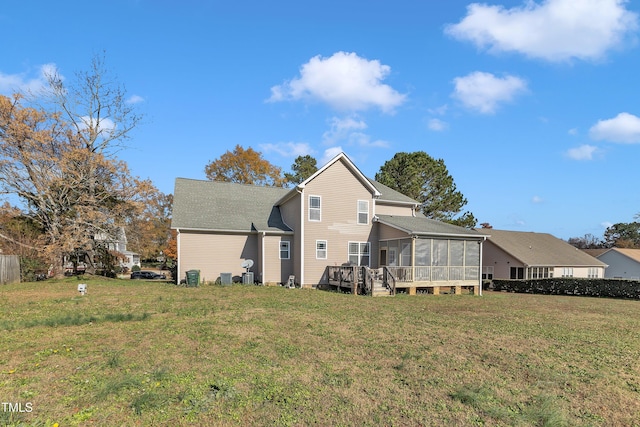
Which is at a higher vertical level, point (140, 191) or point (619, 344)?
point (140, 191)

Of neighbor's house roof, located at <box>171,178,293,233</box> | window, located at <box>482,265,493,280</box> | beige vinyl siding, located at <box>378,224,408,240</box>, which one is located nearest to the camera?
beige vinyl siding, located at <box>378,224,408,240</box>

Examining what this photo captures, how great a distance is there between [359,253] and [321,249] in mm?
2418

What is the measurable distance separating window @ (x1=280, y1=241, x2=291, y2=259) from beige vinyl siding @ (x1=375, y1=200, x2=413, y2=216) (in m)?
6.42

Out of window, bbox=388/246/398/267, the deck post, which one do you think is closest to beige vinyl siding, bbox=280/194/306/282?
the deck post

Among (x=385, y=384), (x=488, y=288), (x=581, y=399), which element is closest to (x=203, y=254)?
(x=385, y=384)

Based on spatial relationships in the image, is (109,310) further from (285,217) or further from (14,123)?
(14,123)

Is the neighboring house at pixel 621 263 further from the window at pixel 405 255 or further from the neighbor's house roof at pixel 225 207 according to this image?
the neighbor's house roof at pixel 225 207

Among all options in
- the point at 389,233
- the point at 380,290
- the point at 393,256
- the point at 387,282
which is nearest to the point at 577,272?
the point at 393,256

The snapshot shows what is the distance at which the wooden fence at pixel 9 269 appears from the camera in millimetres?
18531

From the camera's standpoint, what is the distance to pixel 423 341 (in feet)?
25.4

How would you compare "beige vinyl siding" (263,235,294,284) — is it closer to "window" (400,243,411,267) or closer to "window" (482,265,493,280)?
"window" (400,243,411,267)

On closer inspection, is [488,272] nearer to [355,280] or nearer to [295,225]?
[355,280]

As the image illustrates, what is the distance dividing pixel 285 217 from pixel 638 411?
65.0ft

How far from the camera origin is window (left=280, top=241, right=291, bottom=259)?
2155 cm
